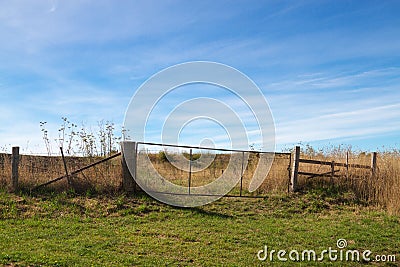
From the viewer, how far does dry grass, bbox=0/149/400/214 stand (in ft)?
37.5

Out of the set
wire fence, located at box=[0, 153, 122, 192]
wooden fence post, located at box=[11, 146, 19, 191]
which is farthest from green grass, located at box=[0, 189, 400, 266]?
wire fence, located at box=[0, 153, 122, 192]

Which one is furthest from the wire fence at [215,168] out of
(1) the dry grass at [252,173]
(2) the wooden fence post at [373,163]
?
(2) the wooden fence post at [373,163]

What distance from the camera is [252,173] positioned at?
554 inches

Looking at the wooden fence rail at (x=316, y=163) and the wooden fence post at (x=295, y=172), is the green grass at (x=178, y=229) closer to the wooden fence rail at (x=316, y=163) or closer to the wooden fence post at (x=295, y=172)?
the wooden fence post at (x=295, y=172)

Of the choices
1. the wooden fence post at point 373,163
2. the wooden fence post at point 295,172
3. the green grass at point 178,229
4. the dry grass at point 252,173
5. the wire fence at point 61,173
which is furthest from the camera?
the wooden fence post at point 373,163

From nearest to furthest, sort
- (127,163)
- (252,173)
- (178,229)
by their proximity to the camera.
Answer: (178,229) → (127,163) → (252,173)

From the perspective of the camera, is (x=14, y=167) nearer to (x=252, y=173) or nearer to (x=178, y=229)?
(x=178, y=229)

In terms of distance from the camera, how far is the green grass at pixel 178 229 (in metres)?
6.36

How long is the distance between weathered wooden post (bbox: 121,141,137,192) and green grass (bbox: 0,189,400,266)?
1.53 feet

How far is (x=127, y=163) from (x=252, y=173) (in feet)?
16.5

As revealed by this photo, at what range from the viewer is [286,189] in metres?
13.0

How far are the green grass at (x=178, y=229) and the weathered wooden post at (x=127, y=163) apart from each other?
18.4 inches

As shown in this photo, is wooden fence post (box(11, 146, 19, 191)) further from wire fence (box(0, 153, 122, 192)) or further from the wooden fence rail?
the wooden fence rail

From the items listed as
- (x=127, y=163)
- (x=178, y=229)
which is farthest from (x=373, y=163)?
(x=127, y=163)
